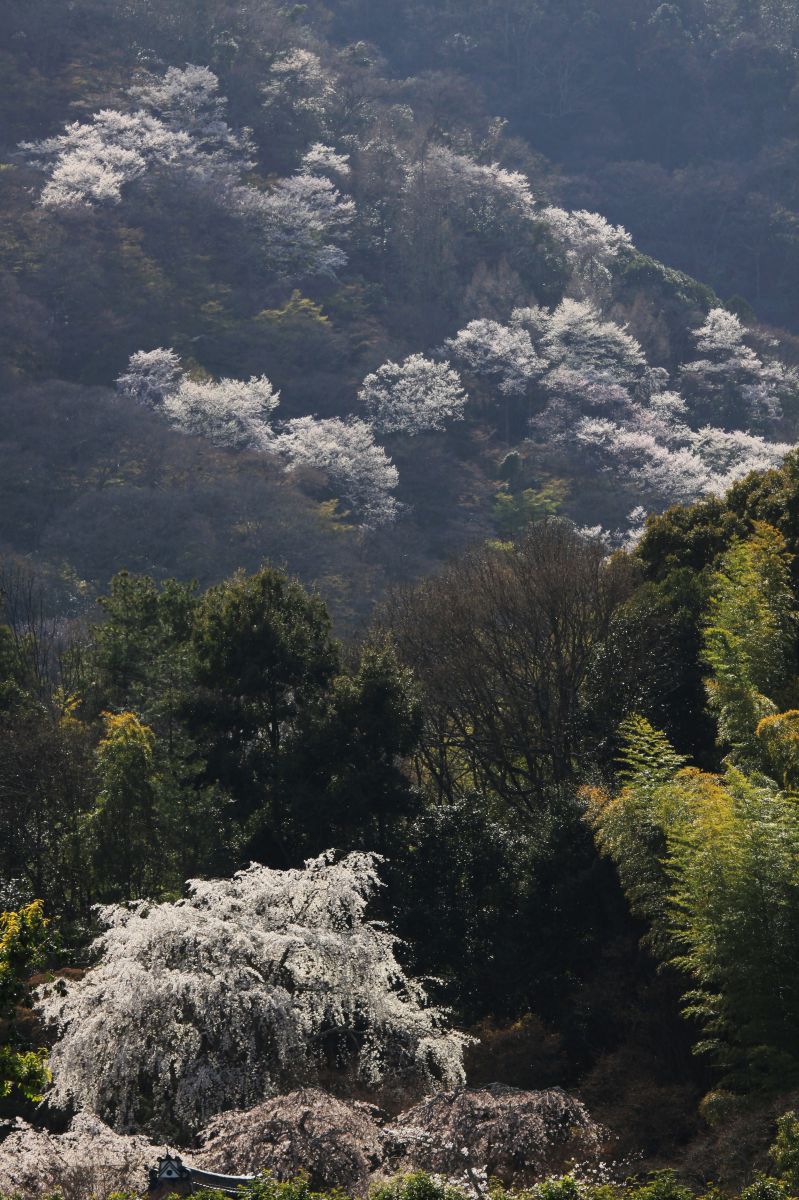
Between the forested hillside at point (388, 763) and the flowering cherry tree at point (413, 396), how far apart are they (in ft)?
0.91

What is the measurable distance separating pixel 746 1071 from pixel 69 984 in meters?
7.59

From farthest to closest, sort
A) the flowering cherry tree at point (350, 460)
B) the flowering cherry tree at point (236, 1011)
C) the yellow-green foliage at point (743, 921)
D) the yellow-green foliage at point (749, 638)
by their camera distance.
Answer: the flowering cherry tree at point (350, 460) < the yellow-green foliage at point (749, 638) < the flowering cherry tree at point (236, 1011) < the yellow-green foliage at point (743, 921)

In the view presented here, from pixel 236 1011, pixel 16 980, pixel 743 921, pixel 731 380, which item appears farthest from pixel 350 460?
pixel 16 980

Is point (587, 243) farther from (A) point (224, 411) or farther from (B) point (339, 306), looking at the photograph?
(A) point (224, 411)

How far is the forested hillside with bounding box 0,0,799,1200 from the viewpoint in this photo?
1683 cm

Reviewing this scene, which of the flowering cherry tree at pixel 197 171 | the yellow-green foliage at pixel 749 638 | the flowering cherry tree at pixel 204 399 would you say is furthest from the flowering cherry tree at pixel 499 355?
the yellow-green foliage at pixel 749 638

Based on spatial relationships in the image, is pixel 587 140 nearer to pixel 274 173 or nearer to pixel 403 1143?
pixel 274 173

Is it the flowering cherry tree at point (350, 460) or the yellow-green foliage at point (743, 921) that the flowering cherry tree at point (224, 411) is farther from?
the yellow-green foliage at point (743, 921)

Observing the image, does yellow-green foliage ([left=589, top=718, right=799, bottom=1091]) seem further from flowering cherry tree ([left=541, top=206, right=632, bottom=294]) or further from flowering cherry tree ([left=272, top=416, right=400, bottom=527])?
flowering cherry tree ([left=541, top=206, right=632, bottom=294])

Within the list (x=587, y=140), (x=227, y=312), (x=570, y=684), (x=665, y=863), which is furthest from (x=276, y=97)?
(x=665, y=863)

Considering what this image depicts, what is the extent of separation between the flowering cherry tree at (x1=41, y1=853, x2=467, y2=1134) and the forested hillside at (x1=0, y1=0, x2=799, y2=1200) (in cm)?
5

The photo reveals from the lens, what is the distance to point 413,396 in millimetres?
81875

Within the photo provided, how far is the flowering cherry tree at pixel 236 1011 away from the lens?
17.5m

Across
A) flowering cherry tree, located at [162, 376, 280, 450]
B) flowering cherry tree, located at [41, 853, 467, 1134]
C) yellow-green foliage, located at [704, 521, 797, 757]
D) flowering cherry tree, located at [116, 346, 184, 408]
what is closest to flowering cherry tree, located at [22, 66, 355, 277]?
flowering cherry tree, located at [116, 346, 184, 408]
